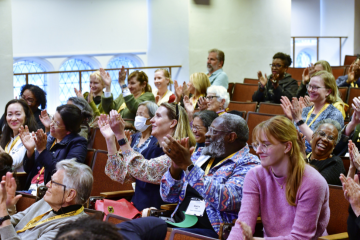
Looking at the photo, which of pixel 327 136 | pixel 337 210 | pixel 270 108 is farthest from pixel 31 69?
pixel 337 210

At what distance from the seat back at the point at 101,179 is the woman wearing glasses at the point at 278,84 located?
255 centimetres

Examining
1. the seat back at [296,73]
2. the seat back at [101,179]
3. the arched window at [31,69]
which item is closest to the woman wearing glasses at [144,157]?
the seat back at [101,179]

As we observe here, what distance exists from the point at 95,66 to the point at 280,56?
520 cm

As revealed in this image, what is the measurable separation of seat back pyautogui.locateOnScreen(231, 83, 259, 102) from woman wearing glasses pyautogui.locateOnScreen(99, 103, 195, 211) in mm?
3534

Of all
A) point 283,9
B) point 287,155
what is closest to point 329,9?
point 283,9

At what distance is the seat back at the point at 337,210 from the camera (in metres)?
2.35

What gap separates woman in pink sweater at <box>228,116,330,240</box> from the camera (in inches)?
78.2

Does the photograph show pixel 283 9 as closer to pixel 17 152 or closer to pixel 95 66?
pixel 95 66

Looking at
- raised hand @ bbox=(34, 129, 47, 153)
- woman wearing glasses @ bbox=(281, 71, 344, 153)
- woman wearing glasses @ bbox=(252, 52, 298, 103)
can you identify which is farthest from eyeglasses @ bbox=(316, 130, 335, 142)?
woman wearing glasses @ bbox=(252, 52, 298, 103)

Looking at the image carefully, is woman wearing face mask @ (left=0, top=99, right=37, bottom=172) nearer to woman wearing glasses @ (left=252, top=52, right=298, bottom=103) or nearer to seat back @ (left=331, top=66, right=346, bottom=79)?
woman wearing glasses @ (left=252, top=52, right=298, bottom=103)

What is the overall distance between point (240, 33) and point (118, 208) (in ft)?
19.4

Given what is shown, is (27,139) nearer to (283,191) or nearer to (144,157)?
(144,157)

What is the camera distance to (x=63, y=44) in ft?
29.9

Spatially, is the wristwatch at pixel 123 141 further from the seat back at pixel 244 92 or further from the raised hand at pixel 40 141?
the seat back at pixel 244 92
